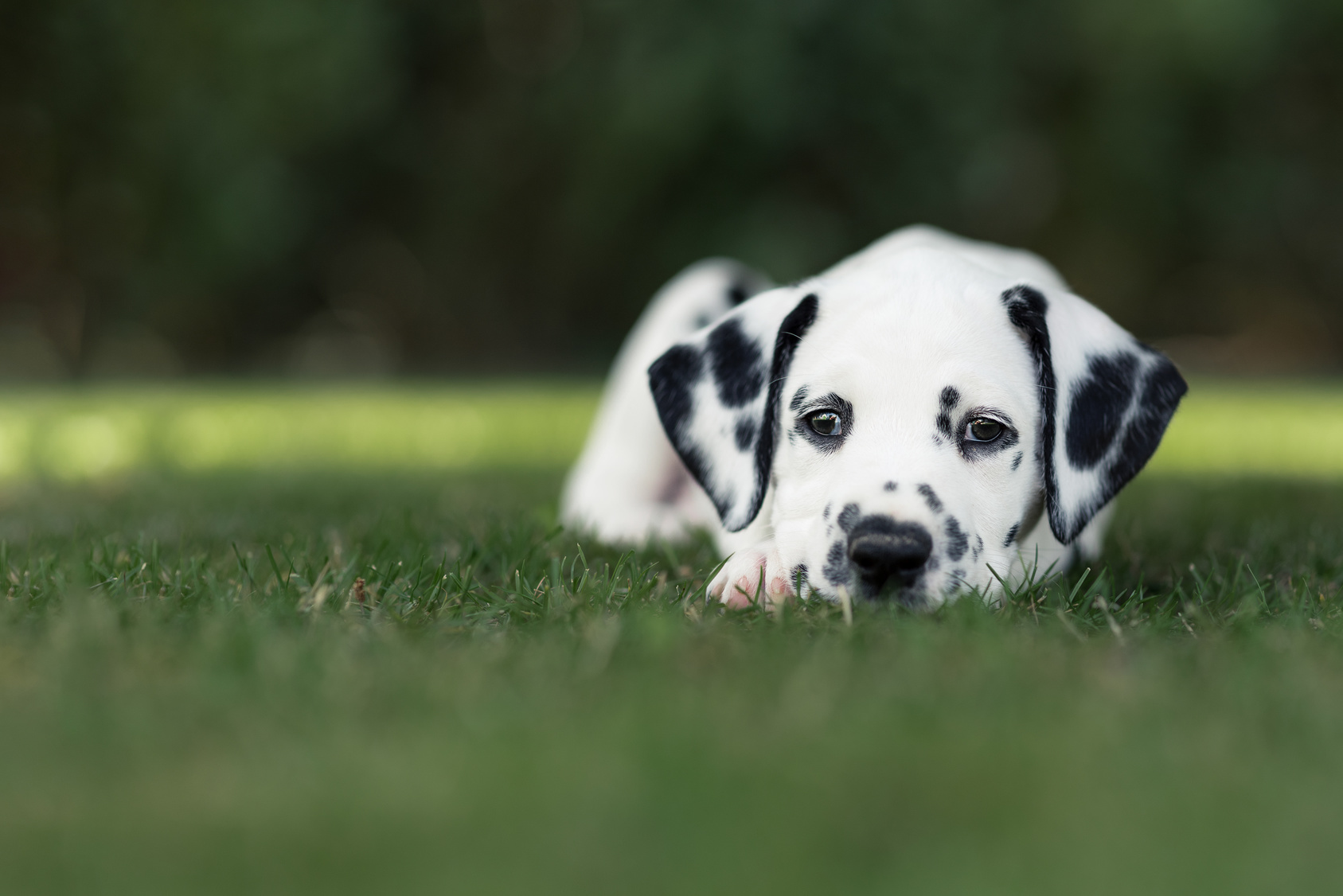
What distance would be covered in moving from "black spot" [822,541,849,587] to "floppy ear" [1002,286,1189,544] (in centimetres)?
63

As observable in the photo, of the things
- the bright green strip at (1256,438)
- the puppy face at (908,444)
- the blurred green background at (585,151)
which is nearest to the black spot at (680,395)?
the puppy face at (908,444)

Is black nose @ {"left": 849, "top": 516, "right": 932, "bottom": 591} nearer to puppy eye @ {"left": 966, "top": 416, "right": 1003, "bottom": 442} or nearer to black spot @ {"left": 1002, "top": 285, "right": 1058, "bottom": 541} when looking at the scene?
puppy eye @ {"left": 966, "top": 416, "right": 1003, "bottom": 442}

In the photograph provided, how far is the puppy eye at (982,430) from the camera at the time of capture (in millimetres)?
2975

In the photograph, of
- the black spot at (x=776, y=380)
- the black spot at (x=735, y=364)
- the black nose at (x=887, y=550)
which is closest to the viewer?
the black nose at (x=887, y=550)

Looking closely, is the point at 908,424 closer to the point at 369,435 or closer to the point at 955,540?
the point at 955,540

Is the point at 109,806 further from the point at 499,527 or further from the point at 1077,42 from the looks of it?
the point at 1077,42

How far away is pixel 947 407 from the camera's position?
295 centimetres

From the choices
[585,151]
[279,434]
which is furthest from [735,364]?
[585,151]

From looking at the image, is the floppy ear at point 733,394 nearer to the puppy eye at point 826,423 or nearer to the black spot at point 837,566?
the puppy eye at point 826,423

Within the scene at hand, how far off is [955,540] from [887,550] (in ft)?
0.67

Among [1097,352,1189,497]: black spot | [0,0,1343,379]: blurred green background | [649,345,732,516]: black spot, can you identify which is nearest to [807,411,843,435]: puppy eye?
[649,345,732,516]: black spot

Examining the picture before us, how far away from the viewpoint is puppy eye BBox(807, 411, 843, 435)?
3043 mm

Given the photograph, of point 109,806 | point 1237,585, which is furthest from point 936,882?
point 1237,585

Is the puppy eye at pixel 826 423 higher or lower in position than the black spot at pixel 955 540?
higher
